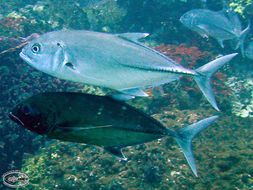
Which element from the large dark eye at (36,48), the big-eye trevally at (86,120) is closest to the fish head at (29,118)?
the big-eye trevally at (86,120)

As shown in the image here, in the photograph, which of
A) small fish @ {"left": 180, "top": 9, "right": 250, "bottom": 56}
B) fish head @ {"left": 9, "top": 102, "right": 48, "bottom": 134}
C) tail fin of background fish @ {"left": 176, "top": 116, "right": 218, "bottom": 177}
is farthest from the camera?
small fish @ {"left": 180, "top": 9, "right": 250, "bottom": 56}

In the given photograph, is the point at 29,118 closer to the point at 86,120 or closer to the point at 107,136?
the point at 86,120

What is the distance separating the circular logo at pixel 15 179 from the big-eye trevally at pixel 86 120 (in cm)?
329

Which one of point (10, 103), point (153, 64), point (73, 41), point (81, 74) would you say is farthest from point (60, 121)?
point (10, 103)

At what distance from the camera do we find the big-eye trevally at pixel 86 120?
127cm

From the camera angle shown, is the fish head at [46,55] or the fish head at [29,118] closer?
the fish head at [29,118]

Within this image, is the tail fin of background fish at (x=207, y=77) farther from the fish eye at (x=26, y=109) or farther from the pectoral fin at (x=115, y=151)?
the fish eye at (x=26, y=109)

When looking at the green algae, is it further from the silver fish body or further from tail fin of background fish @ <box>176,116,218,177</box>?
the silver fish body

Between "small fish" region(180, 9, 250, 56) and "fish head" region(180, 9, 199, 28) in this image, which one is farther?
"fish head" region(180, 9, 199, 28)

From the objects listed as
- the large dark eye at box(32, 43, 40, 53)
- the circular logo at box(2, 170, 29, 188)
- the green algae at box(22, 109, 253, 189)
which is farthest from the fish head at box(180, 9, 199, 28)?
the circular logo at box(2, 170, 29, 188)

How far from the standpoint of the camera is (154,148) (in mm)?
3877

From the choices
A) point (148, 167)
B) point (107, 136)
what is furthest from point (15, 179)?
point (107, 136)

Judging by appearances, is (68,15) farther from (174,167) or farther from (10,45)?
(174,167)

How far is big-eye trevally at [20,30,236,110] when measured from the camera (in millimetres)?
1691
